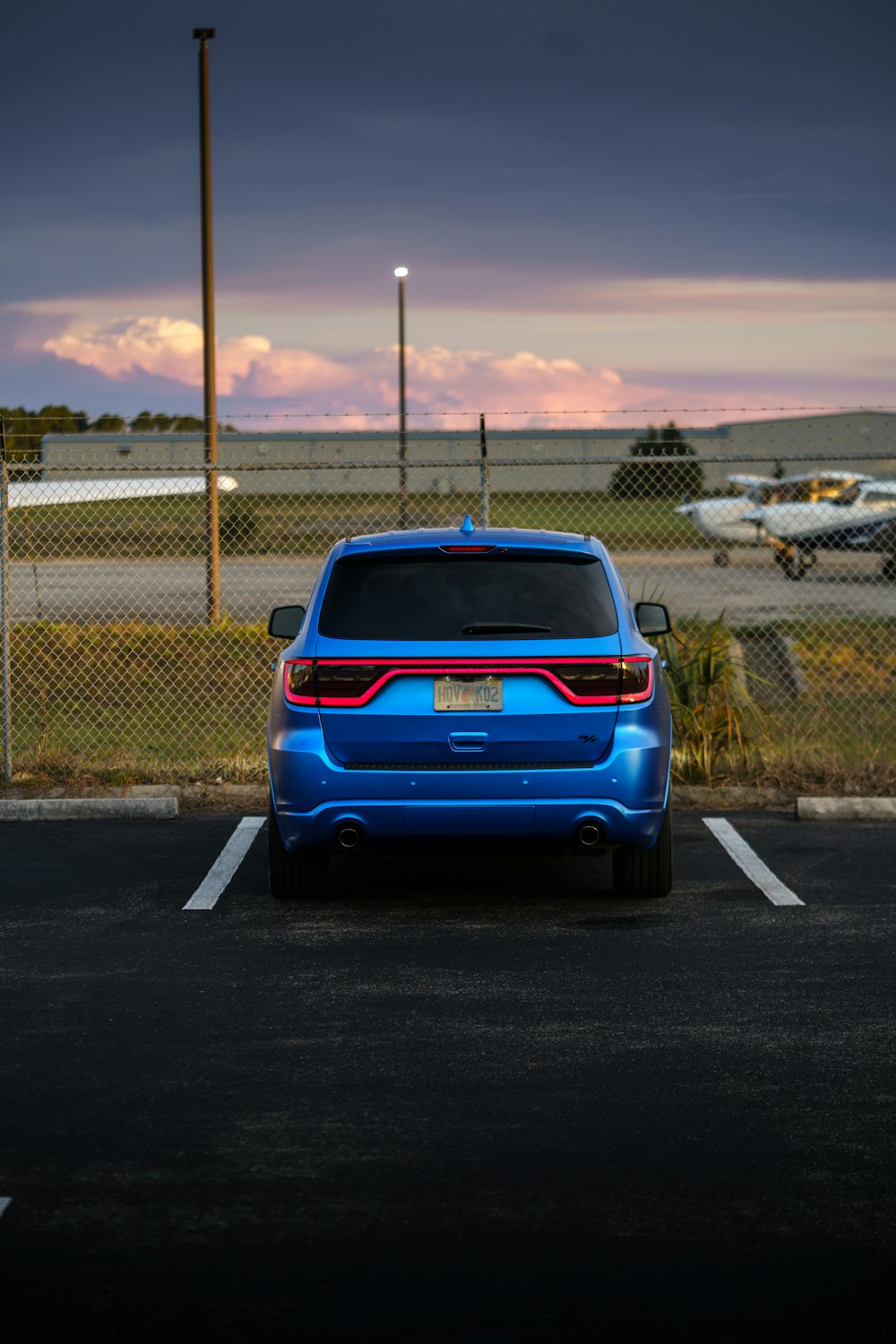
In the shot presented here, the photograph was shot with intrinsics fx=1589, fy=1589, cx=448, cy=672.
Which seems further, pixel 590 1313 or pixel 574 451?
pixel 574 451

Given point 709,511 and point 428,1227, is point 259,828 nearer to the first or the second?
point 428,1227

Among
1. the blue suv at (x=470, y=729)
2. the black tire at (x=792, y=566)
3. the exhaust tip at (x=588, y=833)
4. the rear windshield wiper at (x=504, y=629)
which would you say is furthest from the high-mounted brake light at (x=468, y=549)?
the black tire at (x=792, y=566)

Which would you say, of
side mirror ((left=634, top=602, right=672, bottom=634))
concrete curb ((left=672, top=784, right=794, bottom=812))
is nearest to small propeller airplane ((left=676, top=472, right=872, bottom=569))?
concrete curb ((left=672, top=784, right=794, bottom=812))

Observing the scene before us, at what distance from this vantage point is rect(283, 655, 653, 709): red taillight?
6824mm

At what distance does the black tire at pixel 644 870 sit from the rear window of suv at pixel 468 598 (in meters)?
1.14

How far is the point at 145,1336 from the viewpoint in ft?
10.9

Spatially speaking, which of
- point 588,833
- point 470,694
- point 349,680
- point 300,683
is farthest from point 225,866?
point 588,833

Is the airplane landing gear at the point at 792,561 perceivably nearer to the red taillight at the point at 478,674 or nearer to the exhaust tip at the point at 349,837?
the red taillight at the point at 478,674

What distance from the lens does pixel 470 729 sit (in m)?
6.80

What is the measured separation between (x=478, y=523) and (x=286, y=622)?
32.3ft

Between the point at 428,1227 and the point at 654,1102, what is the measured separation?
113 centimetres

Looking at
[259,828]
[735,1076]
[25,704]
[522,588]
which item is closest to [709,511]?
[25,704]

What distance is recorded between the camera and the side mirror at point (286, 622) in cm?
775

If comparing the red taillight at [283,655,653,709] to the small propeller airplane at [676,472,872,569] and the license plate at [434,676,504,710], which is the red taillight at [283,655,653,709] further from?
the small propeller airplane at [676,472,872,569]
